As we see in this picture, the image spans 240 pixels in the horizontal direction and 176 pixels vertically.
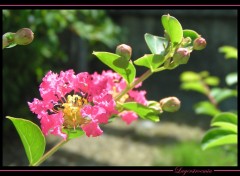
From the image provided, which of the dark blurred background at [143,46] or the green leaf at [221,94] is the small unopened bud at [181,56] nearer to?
the green leaf at [221,94]

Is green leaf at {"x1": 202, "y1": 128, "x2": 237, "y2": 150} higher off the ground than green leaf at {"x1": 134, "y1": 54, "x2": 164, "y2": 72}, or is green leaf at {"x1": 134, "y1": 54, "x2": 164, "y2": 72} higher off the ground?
green leaf at {"x1": 134, "y1": 54, "x2": 164, "y2": 72}

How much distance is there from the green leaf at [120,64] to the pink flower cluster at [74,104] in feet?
0.12

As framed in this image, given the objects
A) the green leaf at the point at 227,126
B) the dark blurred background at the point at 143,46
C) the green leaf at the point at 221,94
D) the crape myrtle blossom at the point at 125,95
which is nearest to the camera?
the crape myrtle blossom at the point at 125,95

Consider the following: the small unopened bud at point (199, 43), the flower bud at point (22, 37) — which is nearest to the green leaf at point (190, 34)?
the small unopened bud at point (199, 43)

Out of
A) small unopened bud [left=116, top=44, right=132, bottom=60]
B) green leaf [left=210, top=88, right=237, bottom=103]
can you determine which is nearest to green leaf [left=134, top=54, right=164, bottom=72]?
small unopened bud [left=116, top=44, right=132, bottom=60]

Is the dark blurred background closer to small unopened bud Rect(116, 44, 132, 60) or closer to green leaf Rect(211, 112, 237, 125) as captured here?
green leaf Rect(211, 112, 237, 125)

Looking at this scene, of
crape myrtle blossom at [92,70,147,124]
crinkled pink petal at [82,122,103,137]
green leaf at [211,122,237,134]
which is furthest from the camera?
green leaf at [211,122,237,134]

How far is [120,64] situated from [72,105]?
10 cm

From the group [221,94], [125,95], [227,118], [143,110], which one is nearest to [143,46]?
[221,94]

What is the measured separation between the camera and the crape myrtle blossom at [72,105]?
67 centimetres

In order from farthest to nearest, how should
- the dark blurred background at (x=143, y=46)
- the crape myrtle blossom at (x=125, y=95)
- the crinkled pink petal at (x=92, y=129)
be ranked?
1. the dark blurred background at (x=143, y=46)
2. the crape myrtle blossom at (x=125, y=95)
3. the crinkled pink petal at (x=92, y=129)

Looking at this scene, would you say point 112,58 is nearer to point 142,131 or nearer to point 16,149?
point 16,149

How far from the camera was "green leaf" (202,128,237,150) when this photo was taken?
108 centimetres

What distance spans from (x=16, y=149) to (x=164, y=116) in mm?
1905
